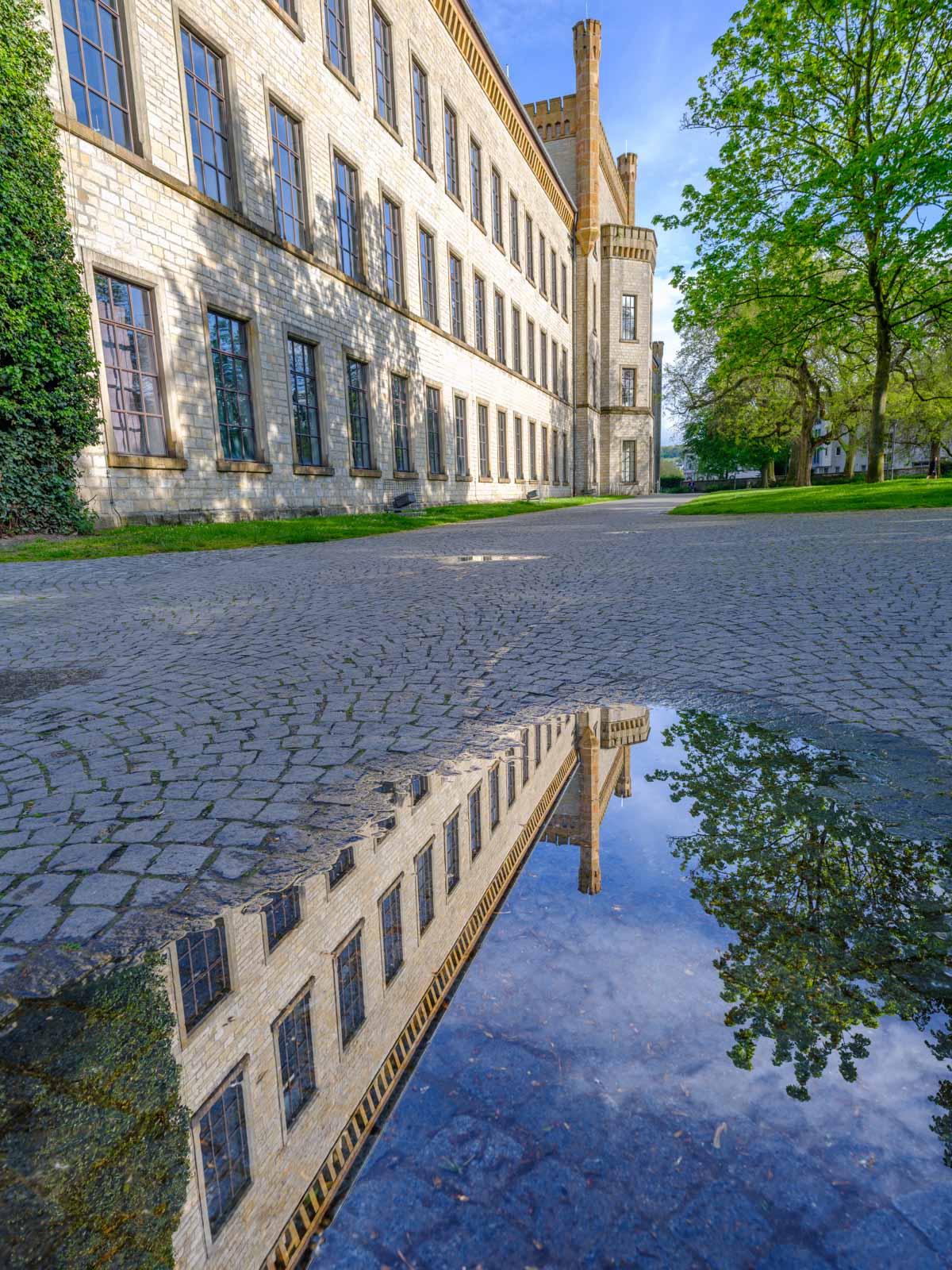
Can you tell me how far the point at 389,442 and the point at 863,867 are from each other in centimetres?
2074

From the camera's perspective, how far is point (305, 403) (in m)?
17.6

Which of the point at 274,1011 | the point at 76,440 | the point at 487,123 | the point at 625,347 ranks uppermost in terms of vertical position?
the point at 487,123

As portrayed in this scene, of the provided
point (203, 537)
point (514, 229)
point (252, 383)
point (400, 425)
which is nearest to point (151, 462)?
point (203, 537)

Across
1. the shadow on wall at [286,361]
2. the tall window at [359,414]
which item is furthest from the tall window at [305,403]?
the tall window at [359,414]

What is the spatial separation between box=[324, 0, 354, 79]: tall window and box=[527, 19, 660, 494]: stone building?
94.6 feet

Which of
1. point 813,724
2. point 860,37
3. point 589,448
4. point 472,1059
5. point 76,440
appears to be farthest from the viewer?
point 589,448

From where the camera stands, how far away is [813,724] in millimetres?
3105

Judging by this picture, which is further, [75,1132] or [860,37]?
[860,37]

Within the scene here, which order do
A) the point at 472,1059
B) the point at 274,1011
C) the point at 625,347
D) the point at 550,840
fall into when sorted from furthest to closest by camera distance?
1. the point at 625,347
2. the point at 550,840
3. the point at 274,1011
4. the point at 472,1059

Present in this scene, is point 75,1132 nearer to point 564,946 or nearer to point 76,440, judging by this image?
point 564,946

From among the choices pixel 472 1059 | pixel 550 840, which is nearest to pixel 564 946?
pixel 472 1059

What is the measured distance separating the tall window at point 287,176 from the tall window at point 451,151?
9.96 m

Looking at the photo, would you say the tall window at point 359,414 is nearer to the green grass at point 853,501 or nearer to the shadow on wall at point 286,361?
the shadow on wall at point 286,361

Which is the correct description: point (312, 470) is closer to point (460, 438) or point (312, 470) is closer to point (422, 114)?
point (460, 438)
